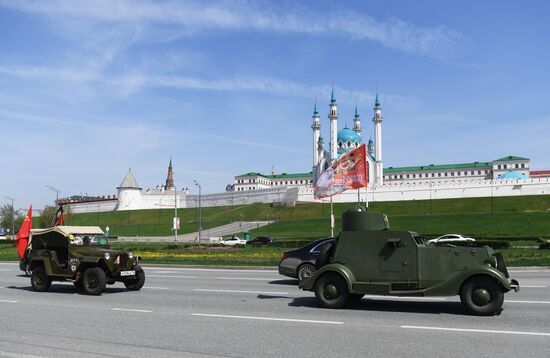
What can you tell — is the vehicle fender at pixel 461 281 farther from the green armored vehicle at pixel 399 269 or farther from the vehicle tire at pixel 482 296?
the vehicle tire at pixel 482 296

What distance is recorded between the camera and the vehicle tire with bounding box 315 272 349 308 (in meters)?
11.5

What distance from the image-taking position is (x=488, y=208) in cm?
9156

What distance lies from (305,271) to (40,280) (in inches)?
323

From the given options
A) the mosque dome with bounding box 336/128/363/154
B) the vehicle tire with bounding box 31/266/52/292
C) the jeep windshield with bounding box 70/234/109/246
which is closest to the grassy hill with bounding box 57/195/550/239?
the mosque dome with bounding box 336/128/363/154

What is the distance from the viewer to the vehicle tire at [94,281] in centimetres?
1457

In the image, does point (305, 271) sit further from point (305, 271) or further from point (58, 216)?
point (58, 216)

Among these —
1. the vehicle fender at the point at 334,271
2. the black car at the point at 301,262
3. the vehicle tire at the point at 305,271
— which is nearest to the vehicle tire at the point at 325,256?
the vehicle fender at the point at 334,271

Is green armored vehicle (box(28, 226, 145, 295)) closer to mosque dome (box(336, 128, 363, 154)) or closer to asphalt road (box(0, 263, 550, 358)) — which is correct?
asphalt road (box(0, 263, 550, 358))

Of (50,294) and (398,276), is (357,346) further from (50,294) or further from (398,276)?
(50,294)

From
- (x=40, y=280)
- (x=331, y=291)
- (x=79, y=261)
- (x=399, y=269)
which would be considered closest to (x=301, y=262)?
(x=331, y=291)

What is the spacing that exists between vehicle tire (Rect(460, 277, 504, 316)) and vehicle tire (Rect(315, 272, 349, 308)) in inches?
96.7

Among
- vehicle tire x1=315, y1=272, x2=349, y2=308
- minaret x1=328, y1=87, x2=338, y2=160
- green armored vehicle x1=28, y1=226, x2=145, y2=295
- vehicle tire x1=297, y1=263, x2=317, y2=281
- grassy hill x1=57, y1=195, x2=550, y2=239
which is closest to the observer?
vehicle tire x1=315, y1=272, x2=349, y2=308

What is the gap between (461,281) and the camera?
10.5 meters

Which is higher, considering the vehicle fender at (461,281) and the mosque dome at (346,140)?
the mosque dome at (346,140)
